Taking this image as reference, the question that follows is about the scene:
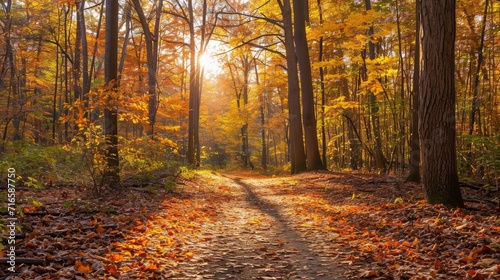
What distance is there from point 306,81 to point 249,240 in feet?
33.4

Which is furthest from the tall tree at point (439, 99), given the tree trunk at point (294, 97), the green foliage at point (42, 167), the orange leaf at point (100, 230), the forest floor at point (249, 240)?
the tree trunk at point (294, 97)

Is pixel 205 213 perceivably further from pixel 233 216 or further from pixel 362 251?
pixel 362 251

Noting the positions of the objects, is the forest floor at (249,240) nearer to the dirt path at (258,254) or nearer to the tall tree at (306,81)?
the dirt path at (258,254)

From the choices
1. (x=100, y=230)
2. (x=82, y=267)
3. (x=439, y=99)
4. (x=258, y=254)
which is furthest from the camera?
(x=439, y=99)

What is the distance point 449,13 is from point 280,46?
16.1 m

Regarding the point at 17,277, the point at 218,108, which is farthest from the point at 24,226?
the point at 218,108

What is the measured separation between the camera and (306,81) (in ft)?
46.2

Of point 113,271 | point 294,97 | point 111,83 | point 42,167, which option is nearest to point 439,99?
point 113,271

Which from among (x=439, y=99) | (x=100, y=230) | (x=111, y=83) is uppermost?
(x=111, y=83)

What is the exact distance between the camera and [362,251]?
4203 millimetres

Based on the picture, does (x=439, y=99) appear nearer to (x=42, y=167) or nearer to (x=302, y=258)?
(x=302, y=258)

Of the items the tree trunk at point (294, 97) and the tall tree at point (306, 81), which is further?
the tree trunk at point (294, 97)

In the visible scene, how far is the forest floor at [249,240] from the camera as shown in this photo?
3.43 meters

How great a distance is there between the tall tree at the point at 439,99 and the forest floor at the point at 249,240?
1.68 feet
